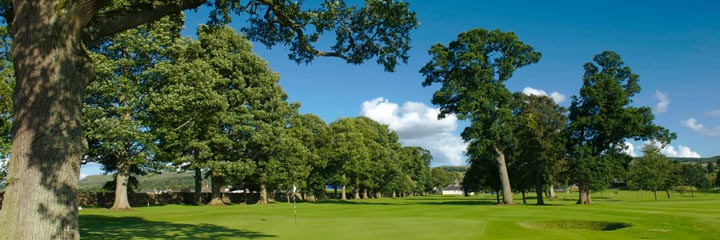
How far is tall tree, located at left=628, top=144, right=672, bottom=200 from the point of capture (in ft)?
240

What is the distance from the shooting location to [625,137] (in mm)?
48156

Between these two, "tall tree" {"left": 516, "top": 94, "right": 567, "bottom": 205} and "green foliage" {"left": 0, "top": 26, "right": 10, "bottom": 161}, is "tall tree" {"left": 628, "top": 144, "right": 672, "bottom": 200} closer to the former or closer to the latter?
"tall tree" {"left": 516, "top": 94, "right": 567, "bottom": 205}

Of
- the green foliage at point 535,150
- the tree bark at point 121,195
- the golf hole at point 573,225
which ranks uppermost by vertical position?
the green foliage at point 535,150

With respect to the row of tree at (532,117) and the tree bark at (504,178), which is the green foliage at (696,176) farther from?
the tree bark at (504,178)

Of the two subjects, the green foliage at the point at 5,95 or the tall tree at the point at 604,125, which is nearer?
the green foliage at the point at 5,95

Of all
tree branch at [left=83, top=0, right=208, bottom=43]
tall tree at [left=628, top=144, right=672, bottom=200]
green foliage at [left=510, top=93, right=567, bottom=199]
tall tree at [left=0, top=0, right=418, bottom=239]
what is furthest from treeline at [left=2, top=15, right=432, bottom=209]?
tall tree at [left=628, top=144, right=672, bottom=200]

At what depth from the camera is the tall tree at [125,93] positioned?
102ft

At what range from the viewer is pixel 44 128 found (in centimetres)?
660

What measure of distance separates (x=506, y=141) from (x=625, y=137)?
13.4m

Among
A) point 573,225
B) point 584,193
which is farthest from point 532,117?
point 573,225

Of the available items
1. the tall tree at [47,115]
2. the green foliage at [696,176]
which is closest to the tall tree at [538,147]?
the tall tree at [47,115]

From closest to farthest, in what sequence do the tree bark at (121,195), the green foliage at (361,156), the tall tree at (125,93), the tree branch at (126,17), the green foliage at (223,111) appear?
the tree branch at (126,17), the tall tree at (125,93), the green foliage at (223,111), the tree bark at (121,195), the green foliage at (361,156)

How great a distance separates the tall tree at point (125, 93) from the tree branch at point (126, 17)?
24.1 meters

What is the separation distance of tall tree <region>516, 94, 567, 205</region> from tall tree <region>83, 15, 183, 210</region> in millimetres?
36162
